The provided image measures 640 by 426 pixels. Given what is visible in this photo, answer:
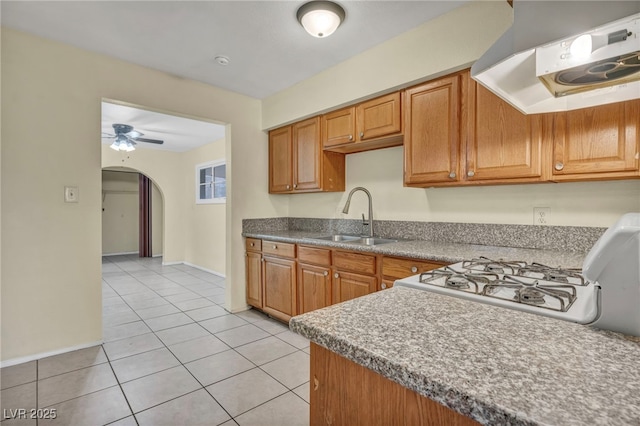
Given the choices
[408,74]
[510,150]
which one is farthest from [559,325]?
[408,74]

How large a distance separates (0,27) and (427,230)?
3.42m

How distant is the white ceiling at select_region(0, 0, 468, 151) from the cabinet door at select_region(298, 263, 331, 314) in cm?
179

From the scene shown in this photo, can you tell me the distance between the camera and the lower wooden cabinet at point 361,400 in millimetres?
574

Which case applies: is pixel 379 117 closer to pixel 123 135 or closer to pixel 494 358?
pixel 494 358

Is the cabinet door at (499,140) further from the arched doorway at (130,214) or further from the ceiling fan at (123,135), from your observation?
the arched doorway at (130,214)

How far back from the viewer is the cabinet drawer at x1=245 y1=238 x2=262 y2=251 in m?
3.29

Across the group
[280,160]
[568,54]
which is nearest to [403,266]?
[568,54]

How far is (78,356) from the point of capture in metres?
2.37

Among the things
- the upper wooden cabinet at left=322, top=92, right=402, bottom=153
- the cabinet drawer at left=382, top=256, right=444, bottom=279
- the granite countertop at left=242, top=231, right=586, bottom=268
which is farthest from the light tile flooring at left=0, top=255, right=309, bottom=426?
the upper wooden cabinet at left=322, top=92, right=402, bottom=153

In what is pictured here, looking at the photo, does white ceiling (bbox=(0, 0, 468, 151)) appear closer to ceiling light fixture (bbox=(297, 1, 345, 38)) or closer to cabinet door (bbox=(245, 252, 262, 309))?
ceiling light fixture (bbox=(297, 1, 345, 38))

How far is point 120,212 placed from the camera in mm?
7914

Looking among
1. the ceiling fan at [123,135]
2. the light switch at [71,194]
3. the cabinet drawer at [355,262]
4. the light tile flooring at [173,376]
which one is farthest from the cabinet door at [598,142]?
the ceiling fan at [123,135]

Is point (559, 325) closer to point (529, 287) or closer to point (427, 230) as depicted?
point (529, 287)

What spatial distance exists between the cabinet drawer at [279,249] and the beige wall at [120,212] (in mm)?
6389
